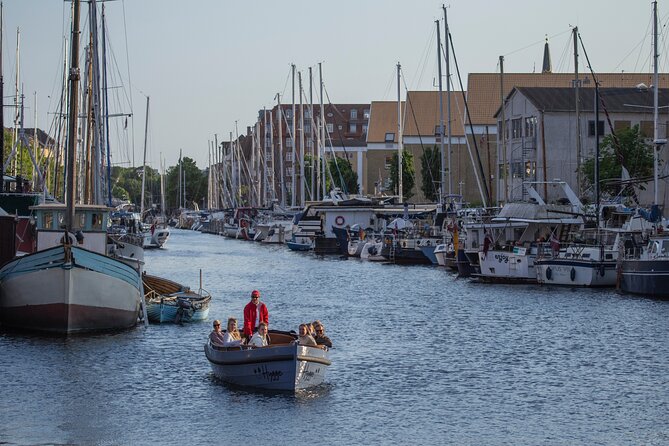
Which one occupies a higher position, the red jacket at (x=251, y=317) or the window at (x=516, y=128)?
the window at (x=516, y=128)

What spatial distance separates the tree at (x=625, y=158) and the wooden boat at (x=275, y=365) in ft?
184

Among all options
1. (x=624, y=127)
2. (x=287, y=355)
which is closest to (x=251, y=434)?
(x=287, y=355)

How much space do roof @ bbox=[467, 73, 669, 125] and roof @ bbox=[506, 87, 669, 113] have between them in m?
16.2

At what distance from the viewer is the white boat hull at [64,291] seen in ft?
130

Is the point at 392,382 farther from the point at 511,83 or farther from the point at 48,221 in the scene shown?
the point at 511,83

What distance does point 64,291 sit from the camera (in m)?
39.6

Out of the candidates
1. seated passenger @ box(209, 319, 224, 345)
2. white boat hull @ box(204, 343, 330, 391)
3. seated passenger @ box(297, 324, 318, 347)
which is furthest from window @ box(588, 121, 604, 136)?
seated passenger @ box(297, 324, 318, 347)

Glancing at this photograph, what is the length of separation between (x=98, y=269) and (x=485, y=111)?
323 ft

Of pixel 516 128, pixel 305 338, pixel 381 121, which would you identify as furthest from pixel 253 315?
pixel 381 121

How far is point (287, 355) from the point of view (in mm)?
29859

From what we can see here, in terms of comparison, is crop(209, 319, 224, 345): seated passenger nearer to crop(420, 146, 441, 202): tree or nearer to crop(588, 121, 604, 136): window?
crop(588, 121, 604, 136): window

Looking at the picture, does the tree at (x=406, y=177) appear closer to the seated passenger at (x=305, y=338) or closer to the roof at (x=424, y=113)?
the roof at (x=424, y=113)

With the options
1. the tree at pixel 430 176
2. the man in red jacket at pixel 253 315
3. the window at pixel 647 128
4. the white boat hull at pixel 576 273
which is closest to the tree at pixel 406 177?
the tree at pixel 430 176

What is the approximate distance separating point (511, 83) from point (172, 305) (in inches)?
3572
